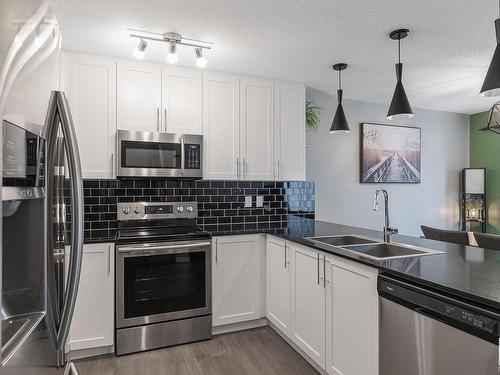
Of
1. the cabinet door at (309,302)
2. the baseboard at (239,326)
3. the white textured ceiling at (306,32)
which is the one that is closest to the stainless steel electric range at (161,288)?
the baseboard at (239,326)

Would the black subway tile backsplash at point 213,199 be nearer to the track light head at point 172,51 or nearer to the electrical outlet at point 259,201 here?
the electrical outlet at point 259,201

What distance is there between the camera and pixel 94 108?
2.69 meters

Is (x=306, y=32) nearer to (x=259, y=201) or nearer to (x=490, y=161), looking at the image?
(x=259, y=201)

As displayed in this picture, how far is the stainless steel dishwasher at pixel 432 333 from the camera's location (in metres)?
1.17

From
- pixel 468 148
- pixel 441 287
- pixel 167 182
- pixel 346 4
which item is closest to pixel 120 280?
pixel 167 182

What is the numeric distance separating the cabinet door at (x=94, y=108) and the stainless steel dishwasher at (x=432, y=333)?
228 centimetres

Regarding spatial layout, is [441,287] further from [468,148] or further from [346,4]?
[468,148]

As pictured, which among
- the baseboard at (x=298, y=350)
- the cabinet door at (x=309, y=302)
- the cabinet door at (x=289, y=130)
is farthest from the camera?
the cabinet door at (x=289, y=130)

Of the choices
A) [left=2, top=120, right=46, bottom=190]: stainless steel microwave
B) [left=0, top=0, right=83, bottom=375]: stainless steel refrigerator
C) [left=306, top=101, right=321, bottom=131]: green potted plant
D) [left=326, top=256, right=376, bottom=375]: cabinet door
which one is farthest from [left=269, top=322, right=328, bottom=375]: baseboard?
[left=306, top=101, right=321, bottom=131]: green potted plant

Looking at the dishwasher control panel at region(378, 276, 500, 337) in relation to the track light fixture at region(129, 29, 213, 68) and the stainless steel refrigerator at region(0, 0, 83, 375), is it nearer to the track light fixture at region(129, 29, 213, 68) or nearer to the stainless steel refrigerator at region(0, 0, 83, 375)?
the stainless steel refrigerator at region(0, 0, 83, 375)

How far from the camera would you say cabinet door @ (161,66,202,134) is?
2893 mm

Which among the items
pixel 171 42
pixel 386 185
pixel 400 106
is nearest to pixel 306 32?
pixel 400 106

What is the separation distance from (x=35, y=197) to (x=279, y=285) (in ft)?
7.03

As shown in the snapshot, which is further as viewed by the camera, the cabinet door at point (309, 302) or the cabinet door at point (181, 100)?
the cabinet door at point (181, 100)
